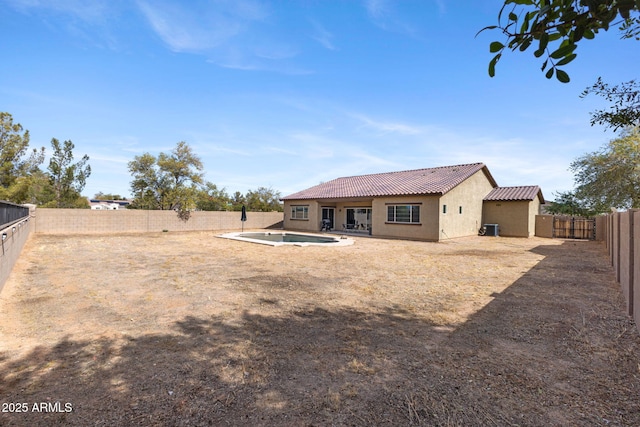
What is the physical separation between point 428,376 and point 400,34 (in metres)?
11.1

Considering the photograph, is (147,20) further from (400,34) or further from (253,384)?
(253,384)

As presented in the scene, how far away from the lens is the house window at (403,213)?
19862 millimetres

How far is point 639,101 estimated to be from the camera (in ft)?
16.0

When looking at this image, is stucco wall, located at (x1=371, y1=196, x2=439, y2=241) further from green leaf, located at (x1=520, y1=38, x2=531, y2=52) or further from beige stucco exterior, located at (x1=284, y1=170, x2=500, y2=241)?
green leaf, located at (x1=520, y1=38, x2=531, y2=52)

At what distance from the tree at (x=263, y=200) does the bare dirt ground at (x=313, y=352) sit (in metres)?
30.9

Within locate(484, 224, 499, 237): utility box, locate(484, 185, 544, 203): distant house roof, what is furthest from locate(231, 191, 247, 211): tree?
locate(484, 185, 544, 203): distant house roof

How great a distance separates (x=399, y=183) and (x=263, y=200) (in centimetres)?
2354

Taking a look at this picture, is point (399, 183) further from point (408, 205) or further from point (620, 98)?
point (620, 98)

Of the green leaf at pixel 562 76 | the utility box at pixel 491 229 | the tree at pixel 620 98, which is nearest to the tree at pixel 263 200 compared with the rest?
the utility box at pixel 491 229

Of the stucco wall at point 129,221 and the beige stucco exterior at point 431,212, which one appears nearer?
the beige stucco exterior at point 431,212

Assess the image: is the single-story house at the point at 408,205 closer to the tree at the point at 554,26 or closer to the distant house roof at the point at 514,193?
the distant house roof at the point at 514,193

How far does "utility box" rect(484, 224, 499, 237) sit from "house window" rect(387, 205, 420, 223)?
7799 mm

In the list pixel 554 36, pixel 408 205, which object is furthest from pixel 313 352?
pixel 408 205

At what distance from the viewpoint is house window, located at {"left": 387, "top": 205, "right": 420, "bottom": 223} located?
1986 centimetres
